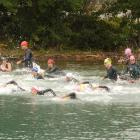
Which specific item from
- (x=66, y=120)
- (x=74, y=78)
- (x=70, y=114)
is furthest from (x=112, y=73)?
(x=66, y=120)

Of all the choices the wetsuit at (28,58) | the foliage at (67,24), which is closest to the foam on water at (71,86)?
the wetsuit at (28,58)

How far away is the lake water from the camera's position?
17497mm

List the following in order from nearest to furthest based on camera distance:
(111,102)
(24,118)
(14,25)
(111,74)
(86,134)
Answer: (86,134), (24,118), (111,102), (111,74), (14,25)

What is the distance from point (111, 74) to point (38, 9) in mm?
16218

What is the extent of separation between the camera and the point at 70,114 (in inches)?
805

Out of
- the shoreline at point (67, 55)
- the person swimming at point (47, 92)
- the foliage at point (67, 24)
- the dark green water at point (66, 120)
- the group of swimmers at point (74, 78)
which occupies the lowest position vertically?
the dark green water at point (66, 120)

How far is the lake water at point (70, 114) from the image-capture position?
57.4ft

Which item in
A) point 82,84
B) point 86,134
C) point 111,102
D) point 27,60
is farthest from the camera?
point 27,60

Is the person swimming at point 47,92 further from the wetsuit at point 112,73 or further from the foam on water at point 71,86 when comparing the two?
the wetsuit at point 112,73

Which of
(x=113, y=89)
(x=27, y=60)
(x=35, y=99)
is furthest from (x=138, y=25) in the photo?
(x=35, y=99)

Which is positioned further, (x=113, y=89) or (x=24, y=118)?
(x=113, y=89)

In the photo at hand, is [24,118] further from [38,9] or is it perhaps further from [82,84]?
[38,9]

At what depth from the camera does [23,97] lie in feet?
79.2

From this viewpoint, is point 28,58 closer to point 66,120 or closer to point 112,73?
point 112,73
